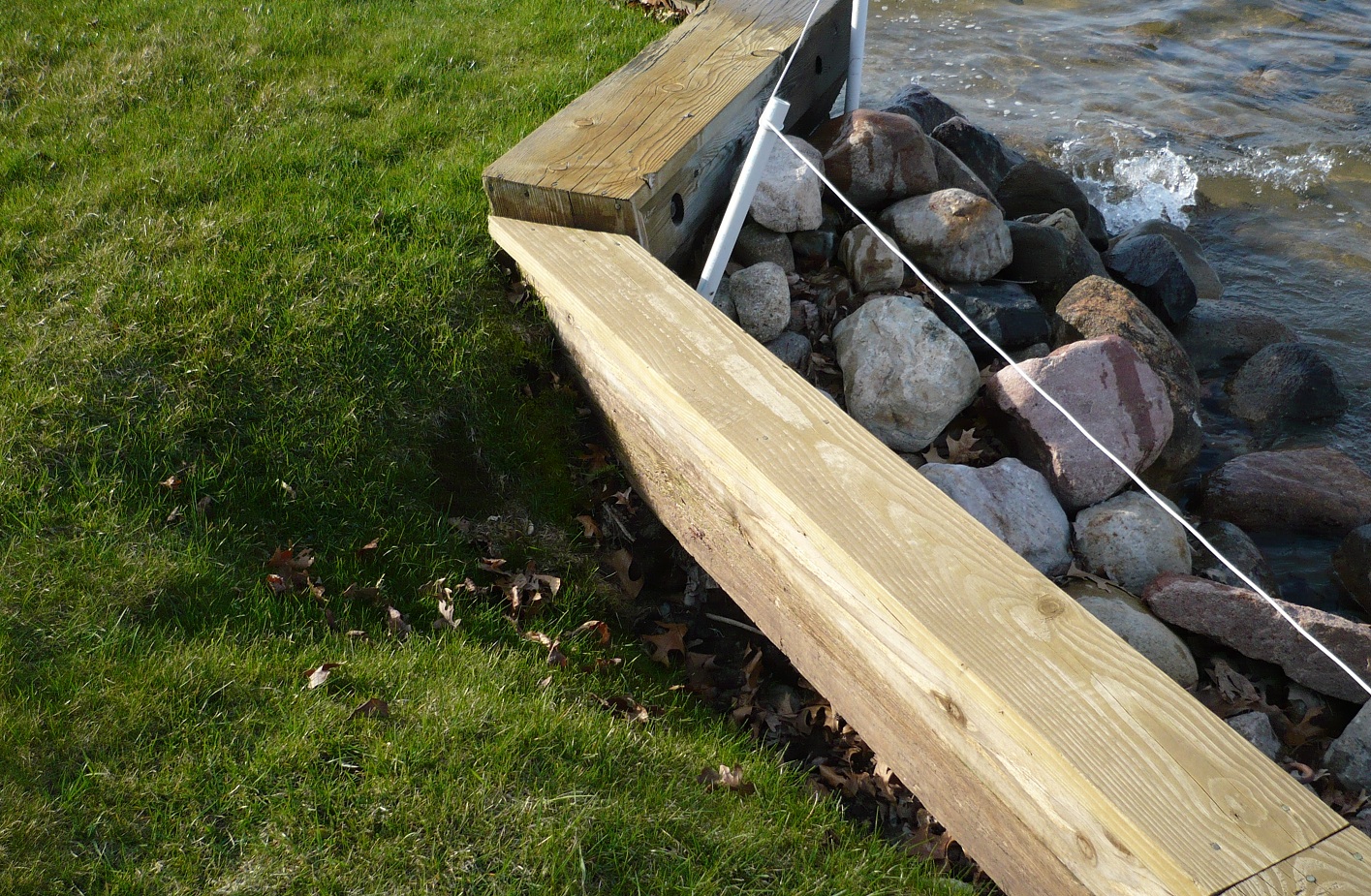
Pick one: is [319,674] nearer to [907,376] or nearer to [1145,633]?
[907,376]

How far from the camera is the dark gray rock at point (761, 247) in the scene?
472 centimetres

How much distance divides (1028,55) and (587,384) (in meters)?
8.13

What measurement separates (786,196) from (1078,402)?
163 cm

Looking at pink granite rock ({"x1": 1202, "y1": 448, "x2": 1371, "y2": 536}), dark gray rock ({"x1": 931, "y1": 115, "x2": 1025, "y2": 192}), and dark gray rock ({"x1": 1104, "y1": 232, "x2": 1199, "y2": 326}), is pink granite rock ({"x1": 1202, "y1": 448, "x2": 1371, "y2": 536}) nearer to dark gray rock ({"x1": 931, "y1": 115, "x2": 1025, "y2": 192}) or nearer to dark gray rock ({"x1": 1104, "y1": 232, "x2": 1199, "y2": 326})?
dark gray rock ({"x1": 1104, "y1": 232, "x2": 1199, "y2": 326})

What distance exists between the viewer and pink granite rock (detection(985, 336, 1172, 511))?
4.11 m

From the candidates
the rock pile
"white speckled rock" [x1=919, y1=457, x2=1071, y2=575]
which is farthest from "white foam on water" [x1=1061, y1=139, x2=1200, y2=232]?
"white speckled rock" [x1=919, y1=457, x2=1071, y2=575]

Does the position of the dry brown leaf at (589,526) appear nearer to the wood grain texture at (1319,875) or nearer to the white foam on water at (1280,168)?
the wood grain texture at (1319,875)

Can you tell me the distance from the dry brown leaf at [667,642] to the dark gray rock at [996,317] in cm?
208

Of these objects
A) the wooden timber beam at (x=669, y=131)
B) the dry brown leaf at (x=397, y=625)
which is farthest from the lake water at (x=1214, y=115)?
the dry brown leaf at (x=397, y=625)

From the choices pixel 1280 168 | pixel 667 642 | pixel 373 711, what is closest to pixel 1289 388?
pixel 1280 168

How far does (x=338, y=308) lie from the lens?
388 centimetres

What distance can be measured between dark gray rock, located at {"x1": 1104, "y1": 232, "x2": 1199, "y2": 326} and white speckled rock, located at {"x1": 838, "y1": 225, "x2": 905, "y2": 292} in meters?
2.21

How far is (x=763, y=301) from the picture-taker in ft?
14.3

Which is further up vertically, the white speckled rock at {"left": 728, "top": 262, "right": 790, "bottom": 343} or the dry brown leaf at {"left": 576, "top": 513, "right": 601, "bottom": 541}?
the white speckled rock at {"left": 728, "top": 262, "right": 790, "bottom": 343}
